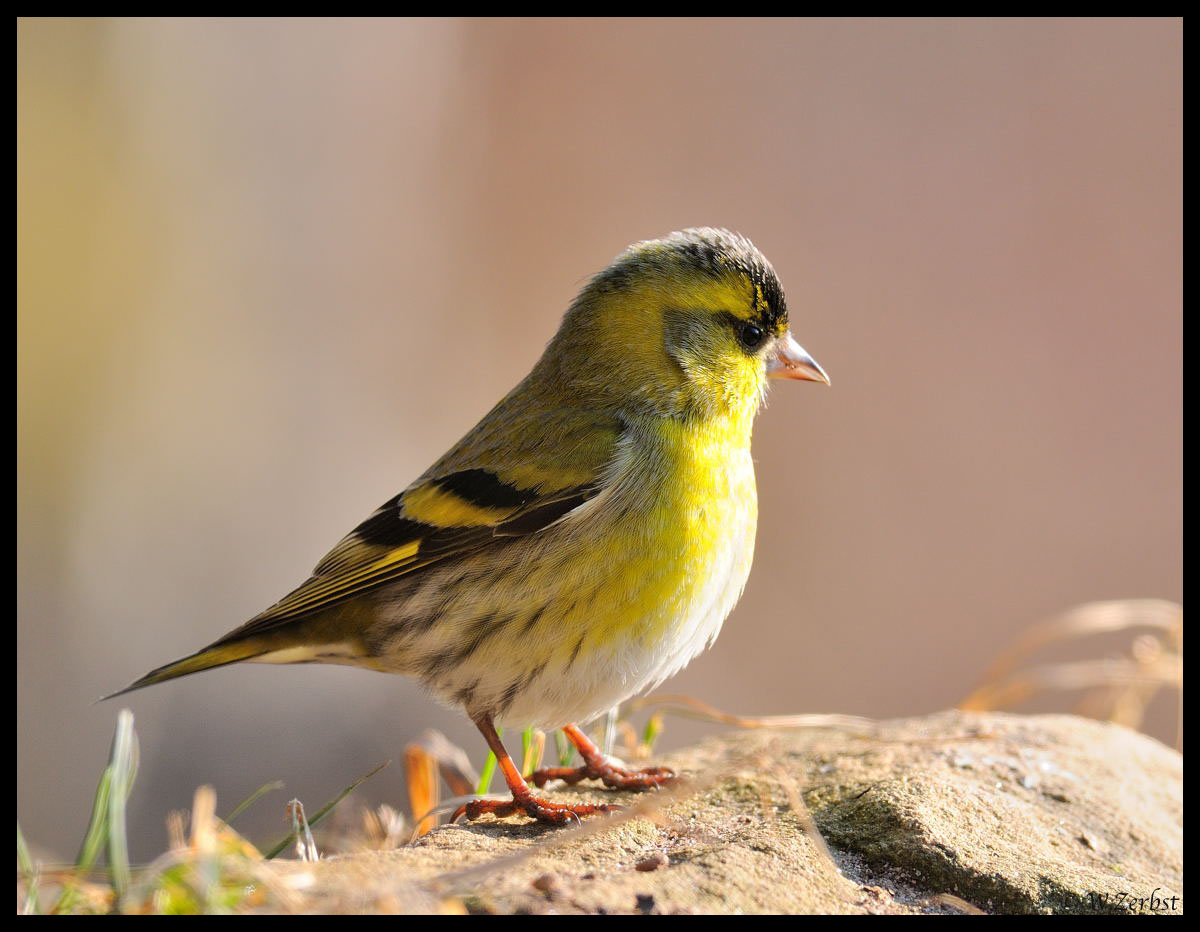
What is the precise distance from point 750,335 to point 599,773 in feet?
5.58

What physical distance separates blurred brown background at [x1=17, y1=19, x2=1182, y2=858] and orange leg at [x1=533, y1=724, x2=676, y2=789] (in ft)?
9.15

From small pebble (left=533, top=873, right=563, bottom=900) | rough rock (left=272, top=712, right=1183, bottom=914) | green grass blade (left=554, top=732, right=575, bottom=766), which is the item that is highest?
small pebble (left=533, top=873, right=563, bottom=900)

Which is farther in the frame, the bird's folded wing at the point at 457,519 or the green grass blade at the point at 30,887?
the bird's folded wing at the point at 457,519

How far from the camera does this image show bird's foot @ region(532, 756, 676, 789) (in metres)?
3.83

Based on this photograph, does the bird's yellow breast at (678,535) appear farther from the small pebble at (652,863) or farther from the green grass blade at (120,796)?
the green grass blade at (120,796)

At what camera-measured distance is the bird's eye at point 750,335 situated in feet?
13.9

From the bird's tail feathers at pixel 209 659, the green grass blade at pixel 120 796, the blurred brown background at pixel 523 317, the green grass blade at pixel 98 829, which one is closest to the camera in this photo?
the green grass blade at pixel 120 796

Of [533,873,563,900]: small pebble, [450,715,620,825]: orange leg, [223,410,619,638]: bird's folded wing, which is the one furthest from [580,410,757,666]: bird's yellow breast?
[533,873,563,900]: small pebble

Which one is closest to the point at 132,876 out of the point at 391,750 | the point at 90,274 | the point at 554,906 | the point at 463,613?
the point at 554,906

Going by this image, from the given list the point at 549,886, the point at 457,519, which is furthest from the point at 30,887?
the point at 457,519

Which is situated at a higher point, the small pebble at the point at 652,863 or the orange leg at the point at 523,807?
the small pebble at the point at 652,863

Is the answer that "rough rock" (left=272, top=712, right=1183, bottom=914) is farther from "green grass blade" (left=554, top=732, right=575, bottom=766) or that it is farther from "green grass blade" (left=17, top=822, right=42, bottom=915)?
"green grass blade" (left=17, top=822, right=42, bottom=915)

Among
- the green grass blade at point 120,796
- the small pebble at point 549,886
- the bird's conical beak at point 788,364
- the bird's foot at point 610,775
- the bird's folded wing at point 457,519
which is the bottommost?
the bird's foot at point 610,775

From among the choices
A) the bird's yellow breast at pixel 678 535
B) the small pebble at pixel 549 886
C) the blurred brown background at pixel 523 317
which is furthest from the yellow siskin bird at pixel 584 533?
the blurred brown background at pixel 523 317
